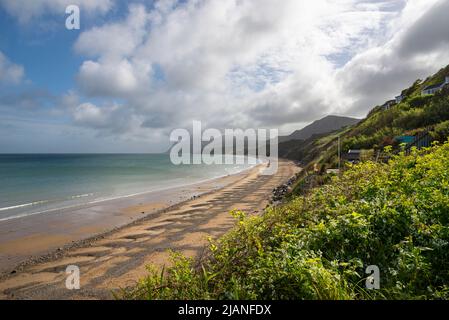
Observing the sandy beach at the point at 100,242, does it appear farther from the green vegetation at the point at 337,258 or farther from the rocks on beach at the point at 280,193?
the rocks on beach at the point at 280,193

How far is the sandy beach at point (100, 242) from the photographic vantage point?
30.6 feet

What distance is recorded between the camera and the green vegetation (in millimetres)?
3533

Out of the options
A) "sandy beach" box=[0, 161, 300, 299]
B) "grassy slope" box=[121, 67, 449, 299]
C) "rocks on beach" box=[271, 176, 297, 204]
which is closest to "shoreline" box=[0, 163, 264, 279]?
"sandy beach" box=[0, 161, 300, 299]

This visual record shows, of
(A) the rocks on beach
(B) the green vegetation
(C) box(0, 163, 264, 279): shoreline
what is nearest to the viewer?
(B) the green vegetation

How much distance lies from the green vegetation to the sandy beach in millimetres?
1131

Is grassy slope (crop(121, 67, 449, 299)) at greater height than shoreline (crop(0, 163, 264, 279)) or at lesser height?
greater

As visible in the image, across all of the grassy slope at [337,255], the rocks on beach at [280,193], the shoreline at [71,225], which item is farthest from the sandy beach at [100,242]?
the rocks on beach at [280,193]

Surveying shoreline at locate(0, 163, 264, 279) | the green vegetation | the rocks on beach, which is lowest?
shoreline at locate(0, 163, 264, 279)

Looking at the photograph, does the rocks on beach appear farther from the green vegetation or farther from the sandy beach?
the green vegetation

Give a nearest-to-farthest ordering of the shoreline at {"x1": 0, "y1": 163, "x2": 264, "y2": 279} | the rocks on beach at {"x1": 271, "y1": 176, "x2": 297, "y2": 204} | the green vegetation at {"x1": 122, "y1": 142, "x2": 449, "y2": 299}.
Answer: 1. the green vegetation at {"x1": 122, "y1": 142, "x2": 449, "y2": 299}
2. the shoreline at {"x1": 0, "y1": 163, "x2": 264, "y2": 279}
3. the rocks on beach at {"x1": 271, "y1": 176, "x2": 297, "y2": 204}

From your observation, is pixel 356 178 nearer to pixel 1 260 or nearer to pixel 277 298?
pixel 277 298

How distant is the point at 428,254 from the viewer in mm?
3932

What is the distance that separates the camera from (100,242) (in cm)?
1374

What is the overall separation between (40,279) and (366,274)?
36.0 feet
